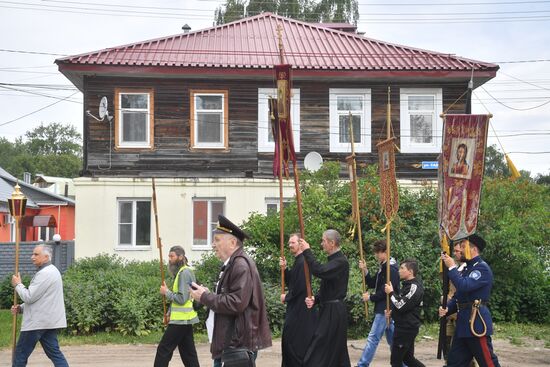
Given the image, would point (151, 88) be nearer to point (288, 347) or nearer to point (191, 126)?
point (191, 126)

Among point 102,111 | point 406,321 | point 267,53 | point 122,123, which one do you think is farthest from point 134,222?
point 406,321

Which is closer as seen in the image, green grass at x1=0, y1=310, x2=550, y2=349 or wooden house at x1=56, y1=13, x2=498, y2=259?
green grass at x1=0, y1=310, x2=550, y2=349

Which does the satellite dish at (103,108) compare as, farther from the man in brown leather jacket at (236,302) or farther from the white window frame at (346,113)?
the man in brown leather jacket at (236,302)

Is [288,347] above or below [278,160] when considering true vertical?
below

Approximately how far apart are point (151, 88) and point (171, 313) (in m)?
13.7

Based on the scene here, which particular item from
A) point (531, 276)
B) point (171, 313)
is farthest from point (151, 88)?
point (171, 313)

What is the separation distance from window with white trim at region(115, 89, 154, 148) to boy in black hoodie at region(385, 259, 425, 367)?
546 inches

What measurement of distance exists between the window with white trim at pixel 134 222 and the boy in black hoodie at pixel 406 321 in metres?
13.7

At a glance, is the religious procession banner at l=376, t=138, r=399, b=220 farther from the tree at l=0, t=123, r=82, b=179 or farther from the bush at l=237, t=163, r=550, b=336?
the tree at l=0, t=123, r=82, b=179

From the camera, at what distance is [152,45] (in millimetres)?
23516

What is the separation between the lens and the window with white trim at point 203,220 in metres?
22.5

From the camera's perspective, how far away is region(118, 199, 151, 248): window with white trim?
2234 centimetres

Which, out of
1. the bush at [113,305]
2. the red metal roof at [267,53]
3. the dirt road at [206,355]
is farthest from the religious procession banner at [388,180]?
the red metal roof at [267,53]

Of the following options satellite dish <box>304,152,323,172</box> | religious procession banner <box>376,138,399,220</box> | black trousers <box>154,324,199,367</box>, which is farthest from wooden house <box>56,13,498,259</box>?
black trousers <box>154,324,199,367</box>
